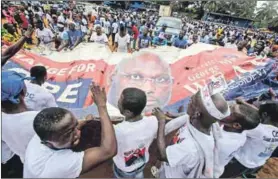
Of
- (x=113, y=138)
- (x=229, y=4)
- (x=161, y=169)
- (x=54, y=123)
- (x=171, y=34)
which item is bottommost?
(x=161, y=169)

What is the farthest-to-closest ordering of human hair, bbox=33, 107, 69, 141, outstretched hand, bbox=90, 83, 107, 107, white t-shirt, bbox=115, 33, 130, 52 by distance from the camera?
white t-shirt, bbox=115, 33, 130, 52 → outstretched hand, bbox=90, 83, 107, 107 → human hair, bbox=33, 107, 69, 141

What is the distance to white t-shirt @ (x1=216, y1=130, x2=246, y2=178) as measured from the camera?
1915 millimetres

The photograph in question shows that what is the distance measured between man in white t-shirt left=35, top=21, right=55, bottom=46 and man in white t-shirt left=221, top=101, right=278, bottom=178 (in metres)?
1.67

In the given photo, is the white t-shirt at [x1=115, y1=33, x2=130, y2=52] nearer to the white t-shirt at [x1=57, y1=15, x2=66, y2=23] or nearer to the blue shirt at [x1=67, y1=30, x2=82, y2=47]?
the blue shirt at [x1=67, y1=30, x2=82, y2=47]

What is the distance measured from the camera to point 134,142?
174 cm

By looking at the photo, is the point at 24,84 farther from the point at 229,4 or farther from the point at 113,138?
the point at 229,4

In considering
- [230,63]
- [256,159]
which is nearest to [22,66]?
[230,63]

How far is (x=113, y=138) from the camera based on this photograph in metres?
1.53

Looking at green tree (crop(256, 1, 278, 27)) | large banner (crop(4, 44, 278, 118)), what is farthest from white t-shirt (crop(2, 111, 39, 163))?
green tree (crop(256, 1, 278, 27))

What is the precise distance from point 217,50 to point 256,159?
3.36ft

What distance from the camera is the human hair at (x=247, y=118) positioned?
1988 mm

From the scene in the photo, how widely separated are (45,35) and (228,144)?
1.57 meters

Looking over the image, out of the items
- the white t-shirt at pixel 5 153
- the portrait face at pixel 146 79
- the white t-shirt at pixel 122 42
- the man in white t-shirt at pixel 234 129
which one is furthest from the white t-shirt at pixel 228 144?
the white t-shirt at pixel 5 153

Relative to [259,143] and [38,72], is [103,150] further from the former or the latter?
[259,143]
